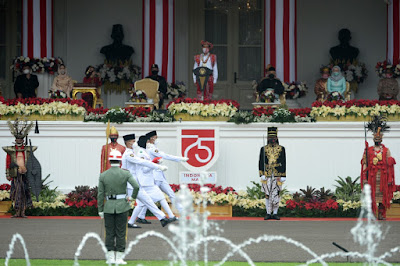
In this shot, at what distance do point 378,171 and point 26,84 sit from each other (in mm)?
10366

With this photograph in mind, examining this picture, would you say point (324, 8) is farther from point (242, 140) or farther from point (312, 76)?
point (242, 140)

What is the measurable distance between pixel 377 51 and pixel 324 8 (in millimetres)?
2084

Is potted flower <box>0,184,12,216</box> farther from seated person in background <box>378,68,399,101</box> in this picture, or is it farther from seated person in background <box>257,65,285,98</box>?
seated person in background <box>378,68,399,101</box>

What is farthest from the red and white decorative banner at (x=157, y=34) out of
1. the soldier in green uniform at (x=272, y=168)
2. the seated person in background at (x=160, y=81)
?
the soldier in green uniform at (x=272, y=168)

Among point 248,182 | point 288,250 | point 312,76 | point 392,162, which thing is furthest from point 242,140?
point 312,76

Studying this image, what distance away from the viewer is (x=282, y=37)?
2419cm

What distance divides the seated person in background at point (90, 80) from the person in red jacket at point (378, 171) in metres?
8.54

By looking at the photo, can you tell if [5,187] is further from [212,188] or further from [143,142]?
[212,188]

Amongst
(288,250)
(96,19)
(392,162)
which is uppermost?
(96,19)

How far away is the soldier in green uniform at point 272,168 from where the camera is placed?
18.0 meters

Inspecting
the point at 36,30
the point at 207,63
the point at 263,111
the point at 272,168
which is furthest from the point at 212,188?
the point at 36,30

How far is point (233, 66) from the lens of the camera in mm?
28047

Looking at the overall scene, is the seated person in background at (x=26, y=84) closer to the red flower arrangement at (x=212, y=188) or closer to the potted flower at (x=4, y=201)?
the potted flower at (x=4, y=201)

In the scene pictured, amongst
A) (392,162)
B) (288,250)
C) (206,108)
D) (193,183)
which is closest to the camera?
(288,250)
